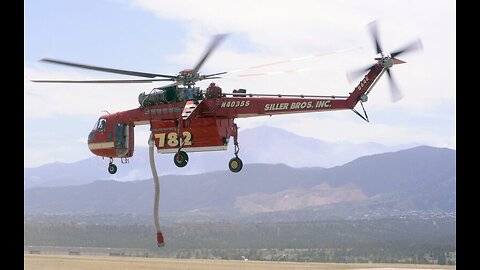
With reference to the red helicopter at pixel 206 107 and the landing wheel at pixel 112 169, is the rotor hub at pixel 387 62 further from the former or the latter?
the landing wheel at pixel 112 169

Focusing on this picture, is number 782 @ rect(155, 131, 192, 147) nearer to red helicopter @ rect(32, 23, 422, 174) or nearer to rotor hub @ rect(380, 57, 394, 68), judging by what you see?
red helicopter @ rect(32, 23, 422, 174)

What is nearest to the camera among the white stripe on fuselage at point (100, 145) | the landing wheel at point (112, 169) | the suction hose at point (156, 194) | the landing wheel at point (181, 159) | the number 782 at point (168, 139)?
the suction hose at point (156, 194)

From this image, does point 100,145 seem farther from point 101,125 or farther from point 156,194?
point 156,194

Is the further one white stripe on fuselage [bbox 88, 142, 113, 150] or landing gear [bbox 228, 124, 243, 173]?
white stripe on fuselage [bbox 88, 142, 113, 150]

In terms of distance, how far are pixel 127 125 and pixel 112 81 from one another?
22.8 ft

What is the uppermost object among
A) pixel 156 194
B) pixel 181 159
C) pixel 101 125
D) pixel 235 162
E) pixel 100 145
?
pixel 101 125

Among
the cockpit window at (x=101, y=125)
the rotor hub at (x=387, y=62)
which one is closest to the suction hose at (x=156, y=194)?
the cockpit window at (x=101, y=125)

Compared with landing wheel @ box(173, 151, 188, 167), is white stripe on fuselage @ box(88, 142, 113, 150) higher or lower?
higher

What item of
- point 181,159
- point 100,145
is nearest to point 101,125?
point 100,145

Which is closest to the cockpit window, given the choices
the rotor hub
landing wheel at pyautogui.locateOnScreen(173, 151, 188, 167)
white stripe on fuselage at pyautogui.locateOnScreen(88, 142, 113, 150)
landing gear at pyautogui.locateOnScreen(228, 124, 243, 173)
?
white stripe on fuselage at pyautogui.locateOnScreen(88, 142, 113, 150)
